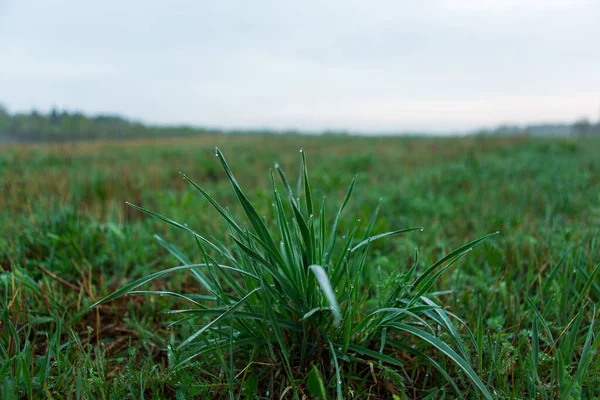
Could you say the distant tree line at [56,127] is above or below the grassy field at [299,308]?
above

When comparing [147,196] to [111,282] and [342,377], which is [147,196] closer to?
[111,282]

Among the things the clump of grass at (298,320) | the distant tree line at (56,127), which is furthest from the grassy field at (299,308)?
the distant tree line at (56,127)

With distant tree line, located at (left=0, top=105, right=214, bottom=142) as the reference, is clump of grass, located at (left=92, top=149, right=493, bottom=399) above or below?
below

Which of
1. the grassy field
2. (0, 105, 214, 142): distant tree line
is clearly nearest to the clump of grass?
the grassy field

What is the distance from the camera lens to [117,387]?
115 centimetres

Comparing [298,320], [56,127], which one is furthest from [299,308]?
[56,127]

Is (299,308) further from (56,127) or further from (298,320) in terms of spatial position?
(56,127)

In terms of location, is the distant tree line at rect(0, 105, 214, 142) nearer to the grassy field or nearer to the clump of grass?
the grassy field

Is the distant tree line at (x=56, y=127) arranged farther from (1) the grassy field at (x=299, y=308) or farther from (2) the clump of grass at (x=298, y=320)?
(2) the clump of grass at (x=298, y=320)

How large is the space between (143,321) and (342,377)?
0.88 meters

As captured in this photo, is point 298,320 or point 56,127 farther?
point 56,127

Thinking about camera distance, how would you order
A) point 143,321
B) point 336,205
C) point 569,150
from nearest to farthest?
1. point 143,321
2. point 336,205
3. point 569,150

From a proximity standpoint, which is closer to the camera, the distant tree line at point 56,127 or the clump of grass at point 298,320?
the clump of grass at point 298,320

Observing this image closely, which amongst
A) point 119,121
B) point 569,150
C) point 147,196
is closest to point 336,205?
point 147,196
